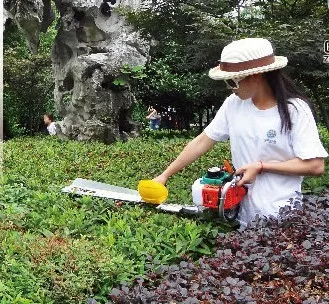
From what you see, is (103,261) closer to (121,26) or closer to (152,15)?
(152,15)

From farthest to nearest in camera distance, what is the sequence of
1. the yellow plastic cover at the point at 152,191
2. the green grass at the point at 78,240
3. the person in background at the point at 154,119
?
the person in background at the point at 154,119, the yellow plastic cover at the point at 152,191, the green grass at the point at 78,240

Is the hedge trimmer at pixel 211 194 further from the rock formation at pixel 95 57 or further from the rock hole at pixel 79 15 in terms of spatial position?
the rock hole at pixel 79 15

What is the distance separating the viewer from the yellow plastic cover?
2.68 meters

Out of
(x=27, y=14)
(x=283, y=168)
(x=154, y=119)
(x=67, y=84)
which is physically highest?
(x=27, y=14)

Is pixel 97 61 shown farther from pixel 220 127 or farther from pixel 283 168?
pixel 283 168

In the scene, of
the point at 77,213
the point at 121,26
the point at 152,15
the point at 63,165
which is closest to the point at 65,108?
the point at 121,26

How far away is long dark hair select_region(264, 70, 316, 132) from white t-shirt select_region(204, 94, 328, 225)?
2 centimetres

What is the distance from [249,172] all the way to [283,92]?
37 centimetres

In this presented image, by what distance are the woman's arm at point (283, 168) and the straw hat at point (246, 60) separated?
380 millimetres

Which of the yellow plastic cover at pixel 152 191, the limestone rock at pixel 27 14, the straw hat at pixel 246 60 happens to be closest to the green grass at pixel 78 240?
the yellow plastic cover at pixel 152 191

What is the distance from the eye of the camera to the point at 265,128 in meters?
2.62

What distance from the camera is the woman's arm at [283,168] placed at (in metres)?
2.56

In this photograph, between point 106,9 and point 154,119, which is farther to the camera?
point 154,119

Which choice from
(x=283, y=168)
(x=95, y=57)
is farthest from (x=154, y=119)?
(x=283, y=168)
